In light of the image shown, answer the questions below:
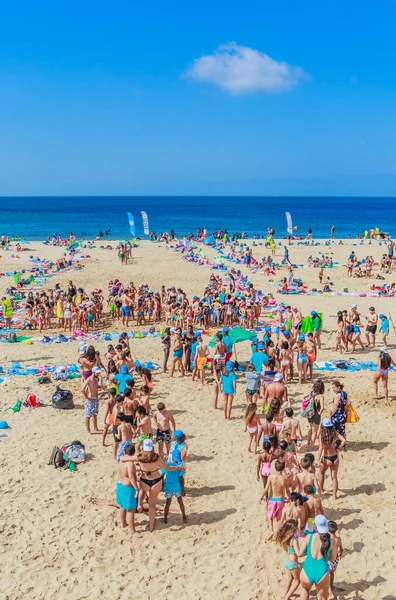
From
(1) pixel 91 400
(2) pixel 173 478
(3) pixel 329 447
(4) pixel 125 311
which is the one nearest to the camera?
(2) pixel 173 478

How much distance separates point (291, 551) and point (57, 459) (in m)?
4.54

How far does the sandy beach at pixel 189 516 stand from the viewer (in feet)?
19.5

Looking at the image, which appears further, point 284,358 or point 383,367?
point 284,358

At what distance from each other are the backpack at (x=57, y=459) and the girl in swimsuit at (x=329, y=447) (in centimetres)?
418

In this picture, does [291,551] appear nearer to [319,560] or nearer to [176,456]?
[319,560]

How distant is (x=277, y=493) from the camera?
6559 millimetres

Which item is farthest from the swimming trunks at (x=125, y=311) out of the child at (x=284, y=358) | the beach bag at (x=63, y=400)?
the child at (x=284, y=358)

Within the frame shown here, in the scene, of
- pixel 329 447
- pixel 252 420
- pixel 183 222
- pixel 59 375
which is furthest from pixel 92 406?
pixel 183 222

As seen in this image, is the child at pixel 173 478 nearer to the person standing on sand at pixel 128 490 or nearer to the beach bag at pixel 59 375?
the person standing on sand at pixel 128 490

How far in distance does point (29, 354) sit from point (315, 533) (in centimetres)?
1125

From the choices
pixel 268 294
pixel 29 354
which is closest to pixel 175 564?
pixel 29 354

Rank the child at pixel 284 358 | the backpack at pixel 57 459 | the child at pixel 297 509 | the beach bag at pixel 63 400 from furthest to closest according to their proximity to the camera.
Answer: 1. the child at pixel 284 358
2. the beach bag at pixel 63 400
3. the backpack at pixel 57 459
4. the child at pixel 297 509

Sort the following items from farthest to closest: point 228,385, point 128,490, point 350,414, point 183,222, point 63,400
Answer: point 183,222
point 63,400
point 228,385
point 350,414
point 128,490

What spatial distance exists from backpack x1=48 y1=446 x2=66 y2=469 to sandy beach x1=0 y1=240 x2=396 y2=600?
0.13 m
